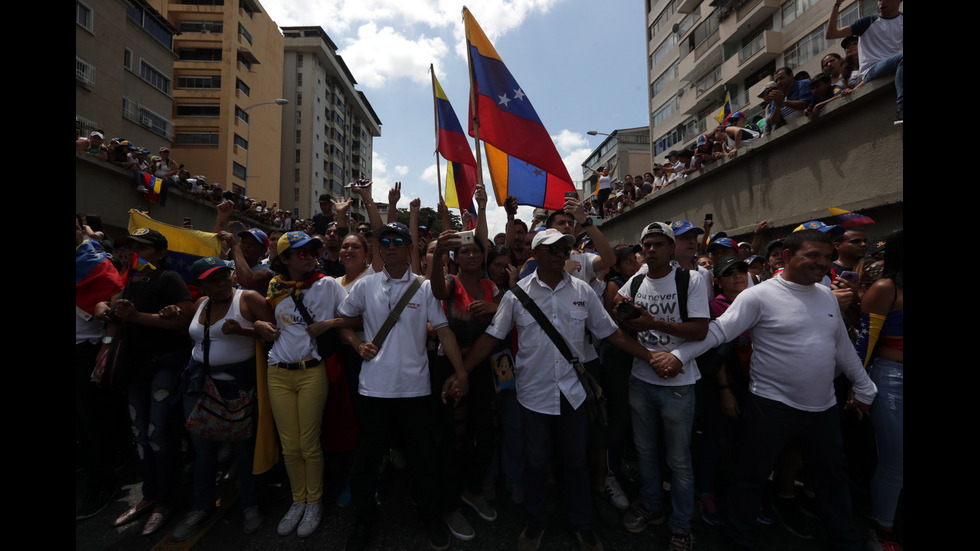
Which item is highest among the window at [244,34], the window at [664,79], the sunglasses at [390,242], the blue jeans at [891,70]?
the window at [244,34]

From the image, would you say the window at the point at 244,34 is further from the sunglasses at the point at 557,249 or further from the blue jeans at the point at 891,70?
the sunglasses at the point at 557,249

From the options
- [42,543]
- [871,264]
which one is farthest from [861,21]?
[42,543]

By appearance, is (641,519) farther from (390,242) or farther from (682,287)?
(390,242)

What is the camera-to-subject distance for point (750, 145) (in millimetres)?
7875

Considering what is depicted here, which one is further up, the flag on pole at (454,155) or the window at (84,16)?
the window at (84,16)

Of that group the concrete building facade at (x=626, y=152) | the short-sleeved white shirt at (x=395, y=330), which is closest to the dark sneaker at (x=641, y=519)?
the short-sleeved white shirt at (x=395, y=330)

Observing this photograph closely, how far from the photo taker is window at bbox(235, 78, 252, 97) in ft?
111

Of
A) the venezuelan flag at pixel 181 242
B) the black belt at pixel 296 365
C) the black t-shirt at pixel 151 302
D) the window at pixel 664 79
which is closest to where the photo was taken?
the black belt at pixel 296 365

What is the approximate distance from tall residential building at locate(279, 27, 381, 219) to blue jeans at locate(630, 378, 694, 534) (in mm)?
48871

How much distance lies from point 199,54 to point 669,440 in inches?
1701

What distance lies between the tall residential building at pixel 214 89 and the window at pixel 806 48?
34.5 meters

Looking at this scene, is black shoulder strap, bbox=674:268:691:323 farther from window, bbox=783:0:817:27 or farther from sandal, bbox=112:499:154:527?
window, bbox=783:0:817:27

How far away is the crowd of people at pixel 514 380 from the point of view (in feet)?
9.48

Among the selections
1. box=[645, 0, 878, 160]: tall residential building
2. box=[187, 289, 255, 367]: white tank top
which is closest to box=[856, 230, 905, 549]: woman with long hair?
box=[187, 289, 255, 367]: white tank top
